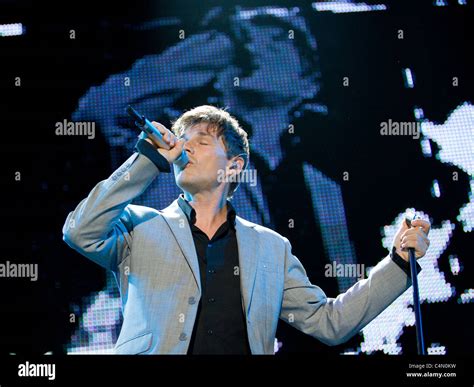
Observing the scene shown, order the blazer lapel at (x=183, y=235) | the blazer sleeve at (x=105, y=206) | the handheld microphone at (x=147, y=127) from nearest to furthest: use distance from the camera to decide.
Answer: the handheld microphone at (x=147, y=127), the blazer sleeve at (x=105, y=206), the blazer lapel at (x=183, y=235)

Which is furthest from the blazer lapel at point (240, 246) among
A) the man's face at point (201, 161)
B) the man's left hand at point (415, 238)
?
the man's left hand at point (415, 238)

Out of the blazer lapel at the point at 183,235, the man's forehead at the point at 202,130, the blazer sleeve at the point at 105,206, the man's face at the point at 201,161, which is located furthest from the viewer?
the man's forehead at the point at 202,130

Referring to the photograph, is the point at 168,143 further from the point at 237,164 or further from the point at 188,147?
the point at 237,164

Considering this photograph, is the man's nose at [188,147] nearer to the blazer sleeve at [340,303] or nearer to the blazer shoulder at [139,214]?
the blazer shoulder at [139,214]

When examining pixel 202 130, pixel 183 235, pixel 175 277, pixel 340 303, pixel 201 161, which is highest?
pixel 202 130

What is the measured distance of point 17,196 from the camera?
317cm

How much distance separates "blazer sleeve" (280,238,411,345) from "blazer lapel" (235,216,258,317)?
16 cm

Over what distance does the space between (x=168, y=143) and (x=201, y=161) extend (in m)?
0.31

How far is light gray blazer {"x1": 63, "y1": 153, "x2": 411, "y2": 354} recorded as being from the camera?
2.32 meters

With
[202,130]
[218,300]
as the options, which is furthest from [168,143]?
[218,300]

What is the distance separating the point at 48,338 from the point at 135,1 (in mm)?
1512

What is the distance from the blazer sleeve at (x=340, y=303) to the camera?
2588 millimetres

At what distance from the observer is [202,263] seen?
2479mm

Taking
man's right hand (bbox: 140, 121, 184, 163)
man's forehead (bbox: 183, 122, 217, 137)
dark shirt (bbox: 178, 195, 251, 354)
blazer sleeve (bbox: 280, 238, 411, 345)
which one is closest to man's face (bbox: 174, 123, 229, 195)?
man's forehead (bbox: 183, 122, 217, 137)
